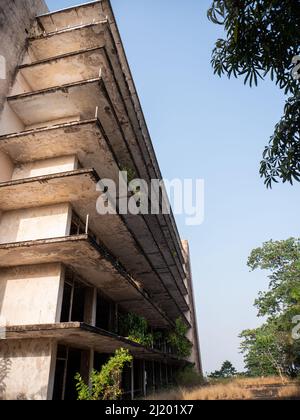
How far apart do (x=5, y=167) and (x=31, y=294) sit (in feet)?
17.9

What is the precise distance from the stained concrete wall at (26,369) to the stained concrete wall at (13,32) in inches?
356

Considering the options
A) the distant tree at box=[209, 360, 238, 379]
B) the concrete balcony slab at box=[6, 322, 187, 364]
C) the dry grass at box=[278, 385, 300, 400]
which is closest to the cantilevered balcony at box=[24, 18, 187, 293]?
the concrete balcony slab at box=[6, 322, 187, 364]

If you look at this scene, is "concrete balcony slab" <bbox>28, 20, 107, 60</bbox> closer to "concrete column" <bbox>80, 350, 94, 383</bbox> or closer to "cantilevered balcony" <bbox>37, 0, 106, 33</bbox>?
"cantilevered balcony" <bbox>37, 0, 106, 33</bbox>

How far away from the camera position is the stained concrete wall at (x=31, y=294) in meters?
9.21

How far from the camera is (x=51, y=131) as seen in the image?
429 inches

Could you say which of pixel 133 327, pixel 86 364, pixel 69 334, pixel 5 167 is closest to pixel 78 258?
pixel 69 334

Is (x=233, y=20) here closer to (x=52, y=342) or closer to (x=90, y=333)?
(x=90, y=333)

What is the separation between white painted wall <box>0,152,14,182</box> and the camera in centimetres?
1160

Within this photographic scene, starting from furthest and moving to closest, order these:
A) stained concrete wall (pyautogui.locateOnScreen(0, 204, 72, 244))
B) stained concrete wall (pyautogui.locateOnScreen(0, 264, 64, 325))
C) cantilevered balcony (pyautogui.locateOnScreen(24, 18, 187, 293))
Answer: cantilevered balcony (pyautogui.locateOnScreen(24, 18, 187, 293)) < stained concrete wall (pyautogui.locateOnScreen(0, 204, 72, 244)) < stained concrete wall (pyautogui.locateOnScreen(0, 264, 64, 325))

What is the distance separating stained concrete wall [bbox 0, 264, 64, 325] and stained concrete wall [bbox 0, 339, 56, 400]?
70 centimetres

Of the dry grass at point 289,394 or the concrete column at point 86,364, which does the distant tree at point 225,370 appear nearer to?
the dry grass at point 289,394

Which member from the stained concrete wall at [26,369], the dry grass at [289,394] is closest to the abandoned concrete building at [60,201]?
the stained concrete wall at [26,369]
